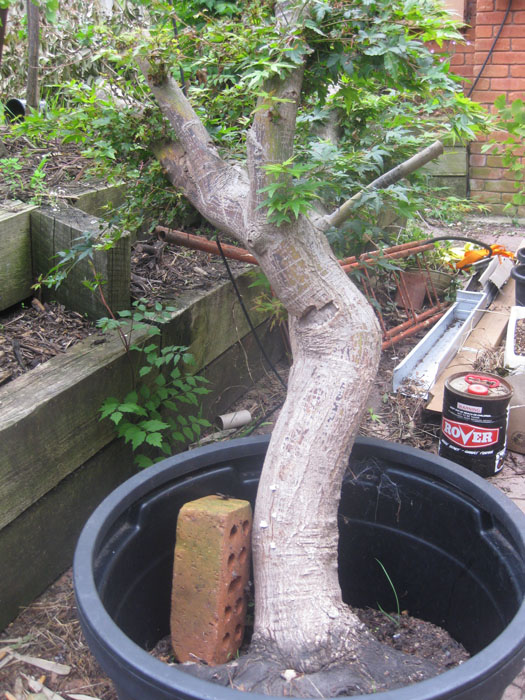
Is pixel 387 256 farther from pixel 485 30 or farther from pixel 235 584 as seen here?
pixel 485 30

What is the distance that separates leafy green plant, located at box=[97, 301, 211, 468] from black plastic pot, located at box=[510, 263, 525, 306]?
2.34 m

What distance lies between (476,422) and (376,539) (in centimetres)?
91

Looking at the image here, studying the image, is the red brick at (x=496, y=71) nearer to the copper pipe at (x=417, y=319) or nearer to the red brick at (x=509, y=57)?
the red brick at (x=509, y=57)

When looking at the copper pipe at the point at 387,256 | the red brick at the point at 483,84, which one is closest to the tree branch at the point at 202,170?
the copper pipe at the point at 387,256

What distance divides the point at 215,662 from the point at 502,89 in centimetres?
615

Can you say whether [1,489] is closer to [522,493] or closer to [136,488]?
[136,488]

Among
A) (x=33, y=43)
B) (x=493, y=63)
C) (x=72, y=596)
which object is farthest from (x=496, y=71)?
(x=72, y=596)

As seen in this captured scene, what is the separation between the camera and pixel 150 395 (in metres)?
2.38

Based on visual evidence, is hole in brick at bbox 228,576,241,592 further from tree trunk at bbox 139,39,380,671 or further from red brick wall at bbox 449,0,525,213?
red brick wall at bbox 449,0,525,213

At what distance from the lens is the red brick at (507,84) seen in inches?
236

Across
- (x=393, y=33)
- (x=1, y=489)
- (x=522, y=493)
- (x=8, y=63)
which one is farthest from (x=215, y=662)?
(x=8, y=63)

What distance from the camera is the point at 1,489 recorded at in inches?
71.1

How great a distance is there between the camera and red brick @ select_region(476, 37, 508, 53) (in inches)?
234

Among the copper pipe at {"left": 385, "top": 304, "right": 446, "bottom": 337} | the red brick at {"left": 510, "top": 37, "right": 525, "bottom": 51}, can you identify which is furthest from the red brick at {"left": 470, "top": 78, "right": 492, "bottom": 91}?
the copper pipe at {"left": 385, "top": 304, "right": 446, "bottom": 337}
